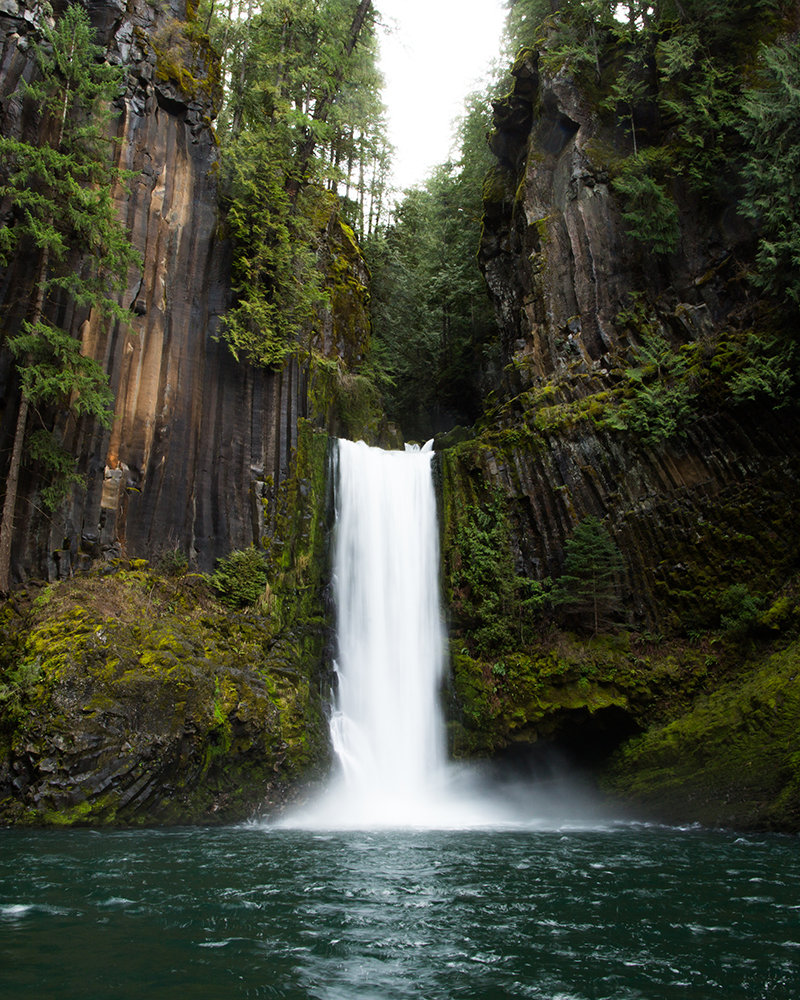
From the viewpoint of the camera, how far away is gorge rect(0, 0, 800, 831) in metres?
12.2

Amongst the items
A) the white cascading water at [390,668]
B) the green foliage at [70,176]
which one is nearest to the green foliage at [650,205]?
the white cascading water at [390,668]

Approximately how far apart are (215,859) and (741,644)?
12183mm

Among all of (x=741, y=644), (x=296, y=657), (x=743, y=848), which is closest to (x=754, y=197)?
(x=741, y=644)

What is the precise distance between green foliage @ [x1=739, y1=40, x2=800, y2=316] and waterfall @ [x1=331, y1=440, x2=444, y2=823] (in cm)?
1050

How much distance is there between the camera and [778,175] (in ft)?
50.9

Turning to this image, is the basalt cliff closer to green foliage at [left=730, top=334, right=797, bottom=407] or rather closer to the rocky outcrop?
the rocky outcrop

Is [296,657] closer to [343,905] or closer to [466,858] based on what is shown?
[466,858]

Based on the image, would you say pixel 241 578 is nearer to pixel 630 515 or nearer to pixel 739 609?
pixel 630 515

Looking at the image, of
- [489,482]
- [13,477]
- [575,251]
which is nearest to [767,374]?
[489,482]

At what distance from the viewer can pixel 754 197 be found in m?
17.7

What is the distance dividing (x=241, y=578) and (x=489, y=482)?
7.77 metres

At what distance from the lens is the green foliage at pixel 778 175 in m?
15.1

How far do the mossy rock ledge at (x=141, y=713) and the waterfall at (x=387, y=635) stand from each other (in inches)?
52.1

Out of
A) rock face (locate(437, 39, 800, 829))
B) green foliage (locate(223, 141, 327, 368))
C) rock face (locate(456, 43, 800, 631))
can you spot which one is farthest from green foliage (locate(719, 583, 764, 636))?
green foliage (locate(223, 141, 327, 368))
